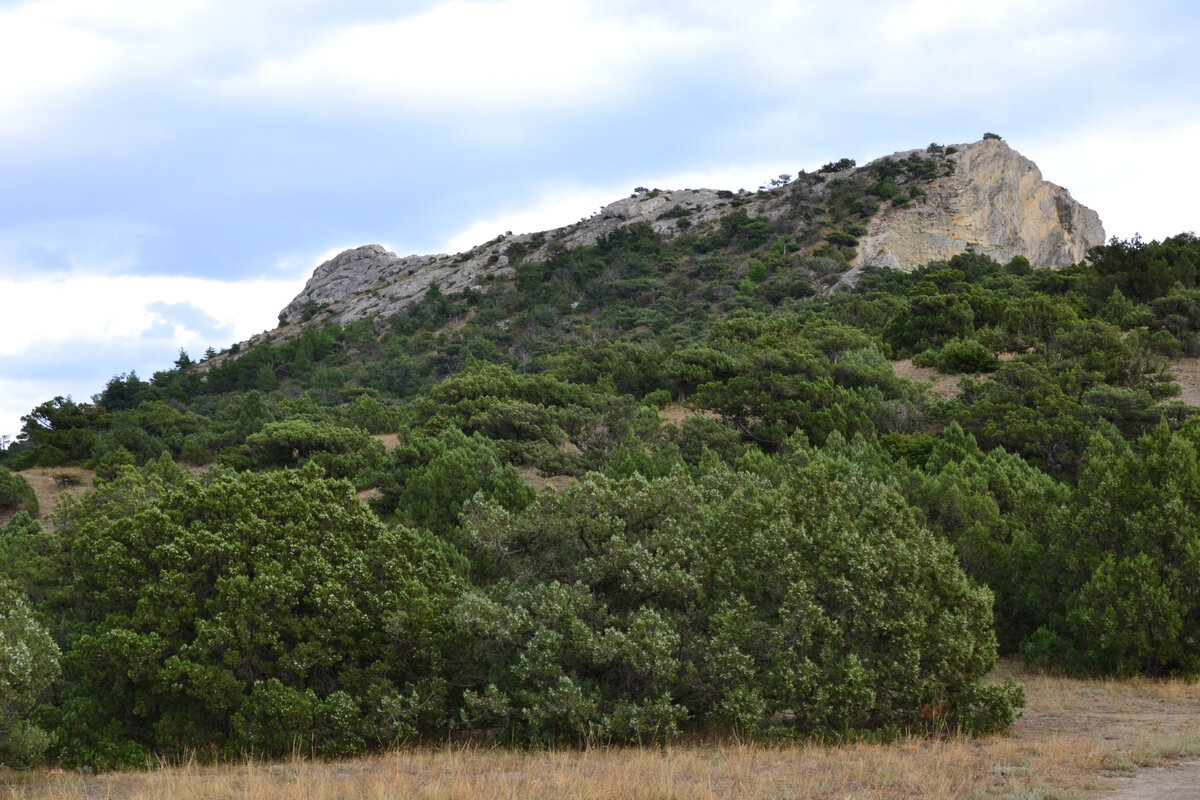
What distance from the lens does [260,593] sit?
1208cm

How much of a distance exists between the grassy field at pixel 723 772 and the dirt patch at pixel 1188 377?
22.8 meters

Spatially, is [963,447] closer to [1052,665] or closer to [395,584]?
[1052,665]

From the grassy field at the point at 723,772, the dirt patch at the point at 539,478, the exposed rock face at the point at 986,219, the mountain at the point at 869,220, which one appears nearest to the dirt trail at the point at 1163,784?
the grassy field at the point at 723,772

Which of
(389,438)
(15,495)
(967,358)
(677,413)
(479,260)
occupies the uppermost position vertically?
(479,260)

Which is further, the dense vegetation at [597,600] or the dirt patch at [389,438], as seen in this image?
the dirt patch at [389,438]

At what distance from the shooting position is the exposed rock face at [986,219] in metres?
74.5

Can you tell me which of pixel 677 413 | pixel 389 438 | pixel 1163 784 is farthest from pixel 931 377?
pixel 1163 784

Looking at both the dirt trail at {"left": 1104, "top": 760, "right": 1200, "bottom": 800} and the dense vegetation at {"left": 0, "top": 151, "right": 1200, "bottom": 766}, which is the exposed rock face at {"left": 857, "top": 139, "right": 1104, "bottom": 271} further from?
the dirt trail at {"left": 1104, "top": 760, "right": 1200, "bottom": 800}

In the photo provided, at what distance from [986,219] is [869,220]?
413 inches

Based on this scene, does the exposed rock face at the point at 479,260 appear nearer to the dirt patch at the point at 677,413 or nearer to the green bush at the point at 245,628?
the dirt patch at the point at 677,413

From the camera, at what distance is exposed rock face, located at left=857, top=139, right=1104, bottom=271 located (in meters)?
74.5

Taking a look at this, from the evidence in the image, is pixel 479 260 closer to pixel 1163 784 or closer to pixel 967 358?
pixel 967 358

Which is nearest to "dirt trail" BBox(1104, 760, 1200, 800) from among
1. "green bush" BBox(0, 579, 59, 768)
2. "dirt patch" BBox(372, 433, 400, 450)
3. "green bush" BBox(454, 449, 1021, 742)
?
"green bush" BBox(454, 449, 1021, 742)

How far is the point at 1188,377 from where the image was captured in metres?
33.8
